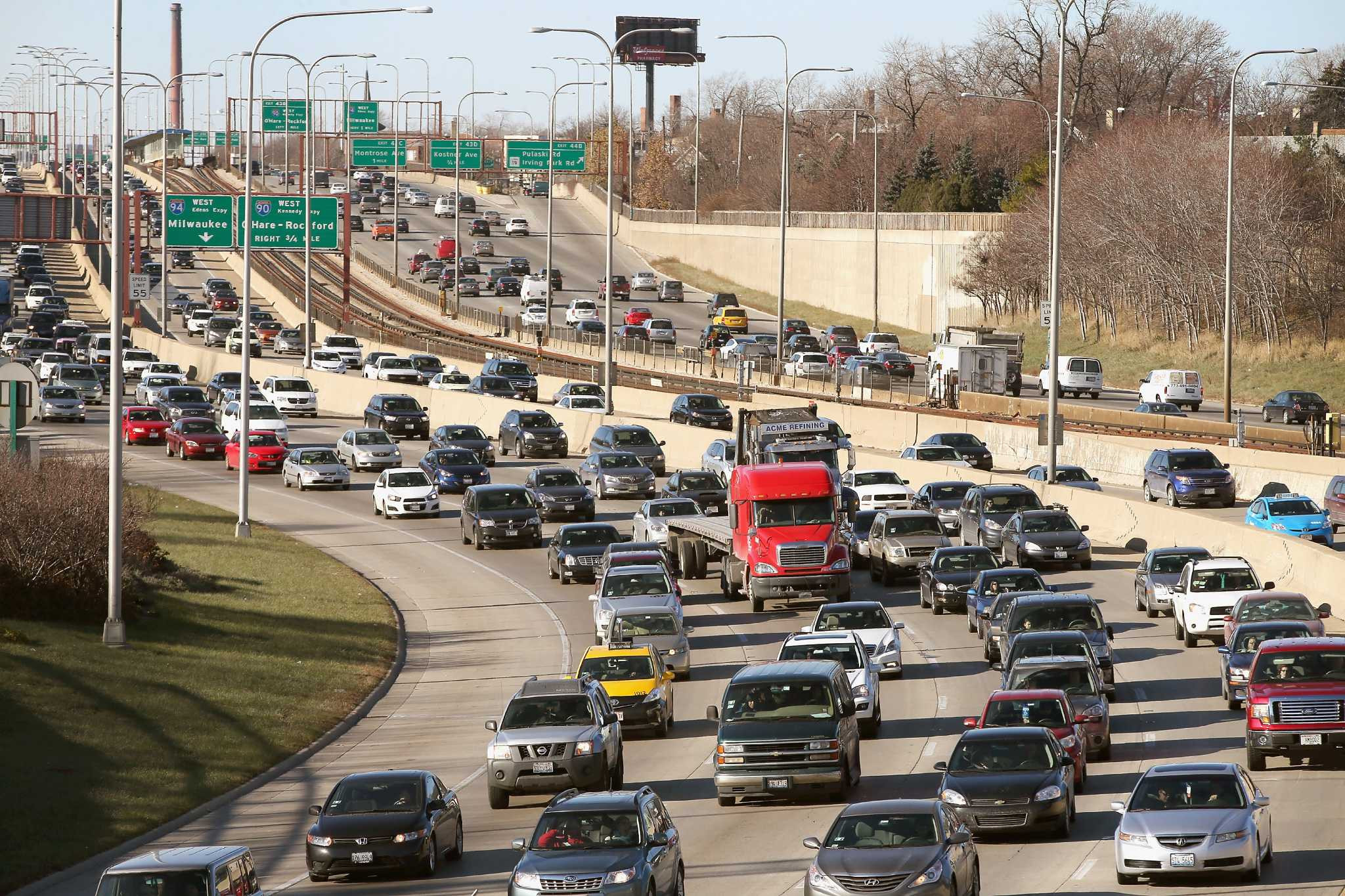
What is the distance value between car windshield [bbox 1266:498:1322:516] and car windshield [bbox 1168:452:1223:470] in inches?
231

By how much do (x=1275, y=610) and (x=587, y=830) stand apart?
16801 mm

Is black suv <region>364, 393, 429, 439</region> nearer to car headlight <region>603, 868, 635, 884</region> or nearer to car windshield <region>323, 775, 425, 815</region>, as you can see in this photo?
car windshield <region>323, 775, 425, 815</region>

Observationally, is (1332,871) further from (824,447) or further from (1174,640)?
(824,447)

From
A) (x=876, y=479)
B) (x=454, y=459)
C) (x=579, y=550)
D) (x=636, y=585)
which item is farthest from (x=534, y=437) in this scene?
(x=636, y=585)

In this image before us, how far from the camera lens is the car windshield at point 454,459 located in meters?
56.6

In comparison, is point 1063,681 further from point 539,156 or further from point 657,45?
point 657,45

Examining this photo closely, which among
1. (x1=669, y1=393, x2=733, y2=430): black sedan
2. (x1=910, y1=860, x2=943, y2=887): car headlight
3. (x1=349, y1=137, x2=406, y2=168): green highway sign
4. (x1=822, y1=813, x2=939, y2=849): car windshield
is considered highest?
(x1=349, y1=137, x2=406, y2=168): green highway sign

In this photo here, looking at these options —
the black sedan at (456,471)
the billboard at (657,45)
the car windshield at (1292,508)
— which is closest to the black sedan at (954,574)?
the car windshield at (1292,508)

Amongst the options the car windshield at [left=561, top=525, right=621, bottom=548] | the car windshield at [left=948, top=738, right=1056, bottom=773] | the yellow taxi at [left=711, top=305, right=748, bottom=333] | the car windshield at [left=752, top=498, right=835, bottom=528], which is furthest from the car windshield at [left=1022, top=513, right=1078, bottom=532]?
the yellow taxi at [left=711, top=305, right=748, bottom=333]

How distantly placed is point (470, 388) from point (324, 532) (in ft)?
77.5

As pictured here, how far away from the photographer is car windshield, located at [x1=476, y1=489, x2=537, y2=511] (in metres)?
47.9

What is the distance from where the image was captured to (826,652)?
29.0 metres

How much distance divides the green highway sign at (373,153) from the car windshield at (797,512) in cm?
8851

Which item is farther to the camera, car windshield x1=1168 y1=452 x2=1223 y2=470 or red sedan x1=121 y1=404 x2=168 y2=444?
red sedan x1=121 y1=404 x2=168 y2=444
